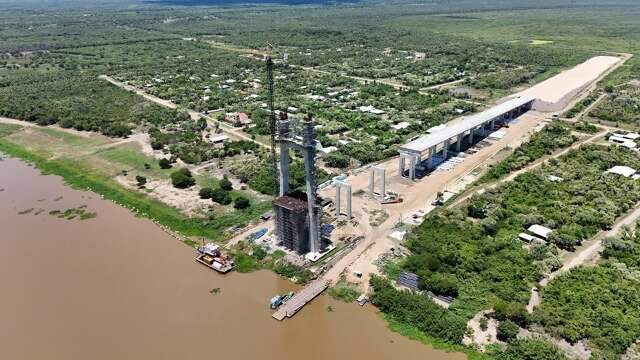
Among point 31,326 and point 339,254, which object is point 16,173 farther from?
point 339,254

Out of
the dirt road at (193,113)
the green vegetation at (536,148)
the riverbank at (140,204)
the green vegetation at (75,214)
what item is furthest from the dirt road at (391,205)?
the green vegetation at (75,214)

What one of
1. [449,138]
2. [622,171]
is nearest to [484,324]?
[449,138]

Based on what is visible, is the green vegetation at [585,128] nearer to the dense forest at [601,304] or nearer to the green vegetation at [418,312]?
the dense forest at [601,304]

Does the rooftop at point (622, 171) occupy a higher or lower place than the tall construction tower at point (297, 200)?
lower

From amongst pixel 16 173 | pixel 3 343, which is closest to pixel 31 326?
pixel 3 343

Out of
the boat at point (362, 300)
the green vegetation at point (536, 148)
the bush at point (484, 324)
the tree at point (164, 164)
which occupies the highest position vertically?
the tree at point (164, 164)

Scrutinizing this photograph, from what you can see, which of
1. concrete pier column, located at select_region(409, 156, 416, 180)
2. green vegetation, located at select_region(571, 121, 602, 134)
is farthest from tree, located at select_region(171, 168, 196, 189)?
green vegetation, located at select_region(571, 121, 602, 134)

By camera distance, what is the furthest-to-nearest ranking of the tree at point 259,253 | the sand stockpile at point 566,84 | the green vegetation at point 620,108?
the sand stockpile at point 566,84 → the green vegetation at point 620,108 → the tree at point 259,253

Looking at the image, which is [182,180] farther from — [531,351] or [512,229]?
[531,351]
